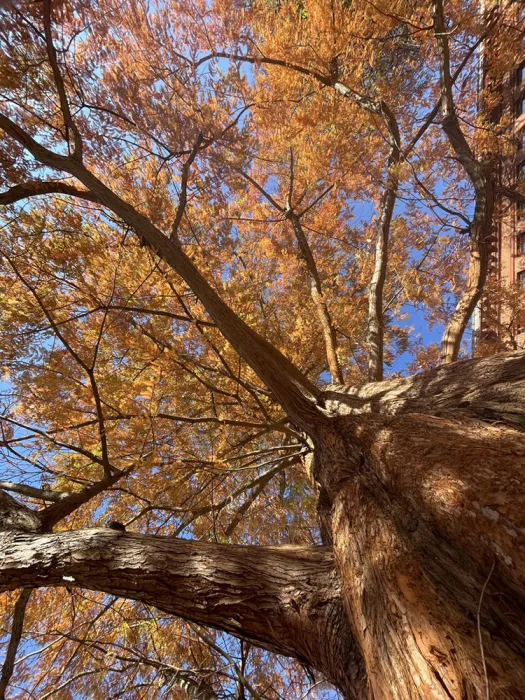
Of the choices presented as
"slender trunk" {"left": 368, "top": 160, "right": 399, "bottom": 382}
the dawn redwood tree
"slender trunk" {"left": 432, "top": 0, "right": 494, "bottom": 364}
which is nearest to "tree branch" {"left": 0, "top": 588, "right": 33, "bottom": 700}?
the dawn redwood tree

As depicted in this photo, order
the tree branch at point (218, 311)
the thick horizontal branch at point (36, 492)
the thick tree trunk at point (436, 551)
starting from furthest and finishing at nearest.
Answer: the tree branch at point (218, 311)
the thick horizontal branch at point (36, 492)
the thick tree trunk at point (436, 551)

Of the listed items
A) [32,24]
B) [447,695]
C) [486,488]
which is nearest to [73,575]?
[447,695]

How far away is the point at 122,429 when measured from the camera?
361 cm

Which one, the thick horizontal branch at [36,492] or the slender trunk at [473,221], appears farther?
the slender trunk at [473,221]

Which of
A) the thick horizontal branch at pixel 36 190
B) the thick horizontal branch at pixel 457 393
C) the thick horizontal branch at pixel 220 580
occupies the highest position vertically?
the thick horizontal branch at pixel 36 190

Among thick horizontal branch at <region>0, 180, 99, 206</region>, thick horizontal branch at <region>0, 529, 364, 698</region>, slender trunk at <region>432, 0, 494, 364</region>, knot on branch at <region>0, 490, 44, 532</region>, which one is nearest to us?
thick horizontal branch at <region>0, 529, 364, 698</region>

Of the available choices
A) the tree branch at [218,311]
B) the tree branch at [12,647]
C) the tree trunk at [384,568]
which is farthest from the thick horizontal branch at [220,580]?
the tree branch at [218,311]

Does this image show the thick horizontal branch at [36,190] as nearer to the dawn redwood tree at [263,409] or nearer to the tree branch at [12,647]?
the dawn redwood tree at [263,409]

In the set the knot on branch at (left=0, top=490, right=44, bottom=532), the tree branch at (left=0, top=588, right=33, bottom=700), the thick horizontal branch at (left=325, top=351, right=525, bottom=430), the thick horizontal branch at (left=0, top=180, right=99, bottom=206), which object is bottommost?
the tree branch at (left=0, top=588, right=33, bottom=700)

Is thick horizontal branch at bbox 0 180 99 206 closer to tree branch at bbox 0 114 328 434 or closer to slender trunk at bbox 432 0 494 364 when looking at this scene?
tree branch at bbox 0 114 328 434

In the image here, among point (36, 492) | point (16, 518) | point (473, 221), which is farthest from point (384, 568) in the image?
point (473, 221)

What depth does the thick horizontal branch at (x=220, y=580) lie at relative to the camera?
54.1 inches

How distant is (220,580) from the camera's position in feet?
4.94

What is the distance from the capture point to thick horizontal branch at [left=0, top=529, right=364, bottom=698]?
138cm
